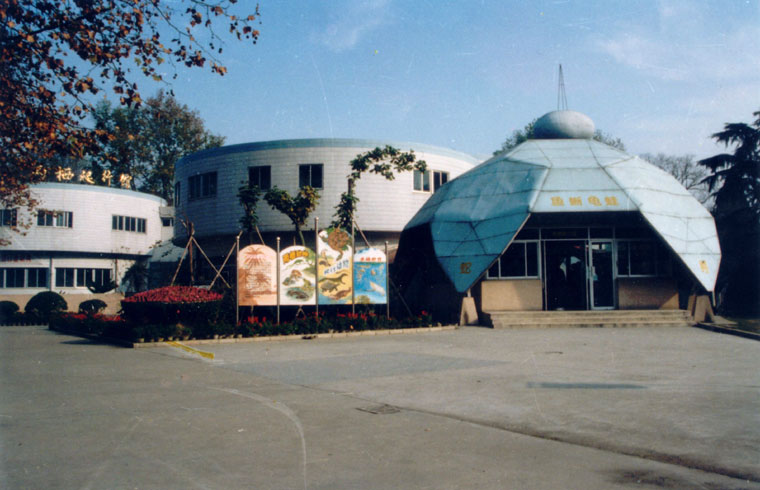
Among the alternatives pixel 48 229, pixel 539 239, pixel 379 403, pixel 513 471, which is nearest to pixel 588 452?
pixel 513 471

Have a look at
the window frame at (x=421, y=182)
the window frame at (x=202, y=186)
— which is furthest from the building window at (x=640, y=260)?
the window frame at (x=202, y=186)

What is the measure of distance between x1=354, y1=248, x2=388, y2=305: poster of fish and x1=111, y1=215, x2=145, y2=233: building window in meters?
33.8

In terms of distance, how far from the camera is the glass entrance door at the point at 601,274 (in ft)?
68.9

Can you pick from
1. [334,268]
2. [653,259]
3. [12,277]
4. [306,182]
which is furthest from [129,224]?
[653,259]

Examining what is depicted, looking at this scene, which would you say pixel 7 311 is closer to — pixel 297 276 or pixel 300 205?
pixel 300 205

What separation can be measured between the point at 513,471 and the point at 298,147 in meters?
29.5

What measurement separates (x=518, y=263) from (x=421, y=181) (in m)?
14.6

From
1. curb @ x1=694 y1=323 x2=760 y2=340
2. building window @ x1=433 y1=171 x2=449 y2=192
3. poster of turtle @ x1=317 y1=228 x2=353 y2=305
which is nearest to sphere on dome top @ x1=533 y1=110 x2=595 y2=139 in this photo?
curb @ x1=694 y1=323 x2=760 y2=340

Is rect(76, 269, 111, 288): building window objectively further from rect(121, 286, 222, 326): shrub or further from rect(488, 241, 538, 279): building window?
rect(488, 241, 538, 279): building window

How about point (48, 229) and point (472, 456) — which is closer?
point (472, 456)

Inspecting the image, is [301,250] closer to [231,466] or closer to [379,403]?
[379,403]

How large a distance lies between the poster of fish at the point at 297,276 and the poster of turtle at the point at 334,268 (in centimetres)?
26

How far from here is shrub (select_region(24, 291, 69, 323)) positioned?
1096 inches

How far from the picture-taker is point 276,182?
33000mm
